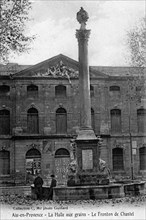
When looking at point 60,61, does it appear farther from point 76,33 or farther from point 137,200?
point 137,200

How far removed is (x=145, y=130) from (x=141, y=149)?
178 centimetres

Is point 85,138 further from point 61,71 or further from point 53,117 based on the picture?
point 61,71

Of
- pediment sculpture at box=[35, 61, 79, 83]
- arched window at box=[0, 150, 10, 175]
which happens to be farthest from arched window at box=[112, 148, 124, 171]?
arched window at box=[0, 150, 10, 175]

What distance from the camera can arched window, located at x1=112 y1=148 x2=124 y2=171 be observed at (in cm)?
3597

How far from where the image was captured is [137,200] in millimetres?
16391

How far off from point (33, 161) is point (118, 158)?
7602 mm

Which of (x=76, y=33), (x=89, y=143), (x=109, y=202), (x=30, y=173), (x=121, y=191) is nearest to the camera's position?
(x=109, y=202)

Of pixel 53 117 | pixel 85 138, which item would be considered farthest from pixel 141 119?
pixel 85 138

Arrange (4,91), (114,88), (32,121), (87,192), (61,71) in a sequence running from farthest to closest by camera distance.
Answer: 1. (114,88)
2. (61,71)
3. (4,91)
4. (32,121)
5. (87,192)

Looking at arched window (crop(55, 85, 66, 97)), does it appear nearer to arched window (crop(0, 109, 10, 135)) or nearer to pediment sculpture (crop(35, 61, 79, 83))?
pediment sculpture (crop(35, 61, 79, 83))

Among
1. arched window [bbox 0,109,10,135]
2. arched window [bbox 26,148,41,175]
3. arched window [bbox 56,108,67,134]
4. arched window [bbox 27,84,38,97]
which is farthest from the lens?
arched window [bbox 27,84,38,97]

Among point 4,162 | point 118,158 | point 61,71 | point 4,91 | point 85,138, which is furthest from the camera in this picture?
point 118,158

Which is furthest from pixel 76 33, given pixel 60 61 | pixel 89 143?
pixel 60 61

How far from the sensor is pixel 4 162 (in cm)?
3447
